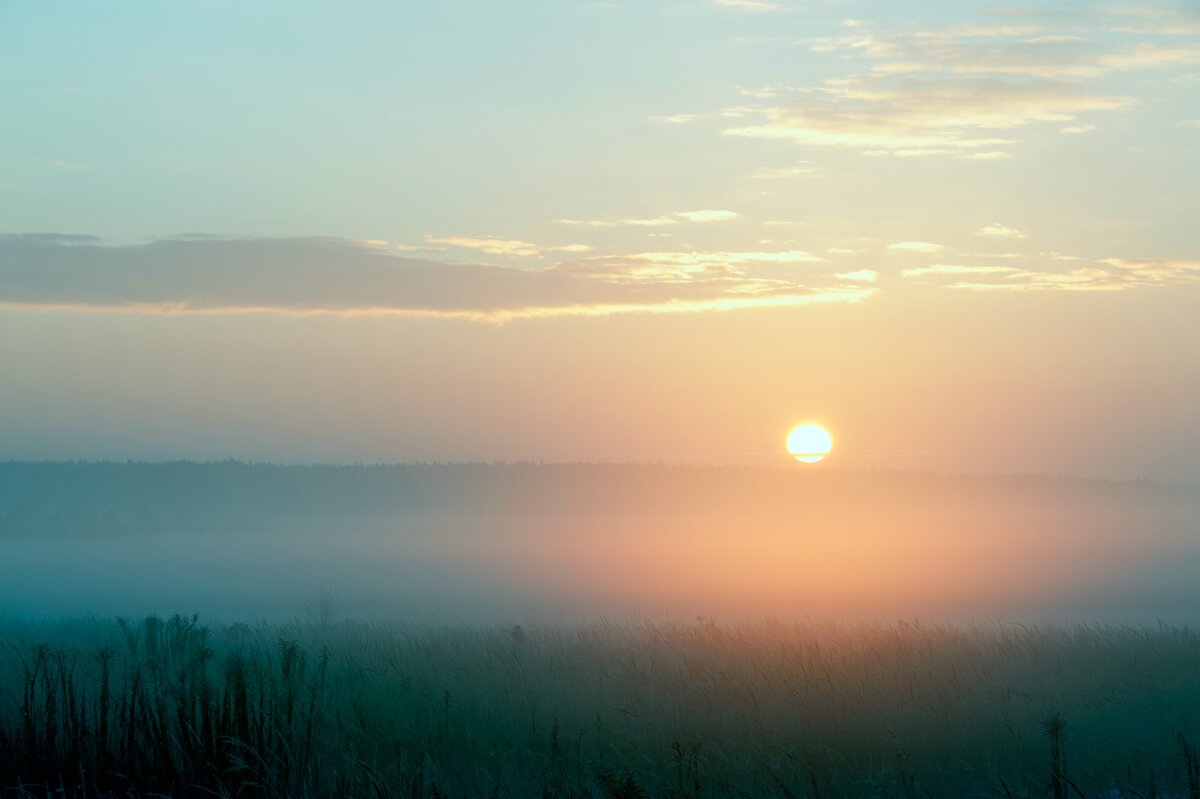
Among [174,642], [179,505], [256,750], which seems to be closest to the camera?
[256,750]

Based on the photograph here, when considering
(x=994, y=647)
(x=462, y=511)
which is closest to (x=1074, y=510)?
(x=462, y=511)

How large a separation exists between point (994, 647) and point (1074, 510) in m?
185

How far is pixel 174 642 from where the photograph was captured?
46.0 ft

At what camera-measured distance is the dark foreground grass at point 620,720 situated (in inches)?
350

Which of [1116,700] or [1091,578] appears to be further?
[1091,578]

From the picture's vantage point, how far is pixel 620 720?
11.1m

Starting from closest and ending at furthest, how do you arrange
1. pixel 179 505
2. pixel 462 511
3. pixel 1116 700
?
pixel 1116 700 < pixel 179 505 < pixel 462 511

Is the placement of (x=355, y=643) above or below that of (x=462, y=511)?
below

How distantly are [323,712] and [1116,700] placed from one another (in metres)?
8.08

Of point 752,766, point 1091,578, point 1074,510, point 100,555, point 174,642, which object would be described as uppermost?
point 1074,510

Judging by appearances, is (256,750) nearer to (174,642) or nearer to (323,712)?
(323,712)

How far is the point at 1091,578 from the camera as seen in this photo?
190ft

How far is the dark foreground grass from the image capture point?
29.2 feet

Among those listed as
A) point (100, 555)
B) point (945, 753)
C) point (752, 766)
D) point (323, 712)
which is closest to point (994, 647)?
point (945, 753)
